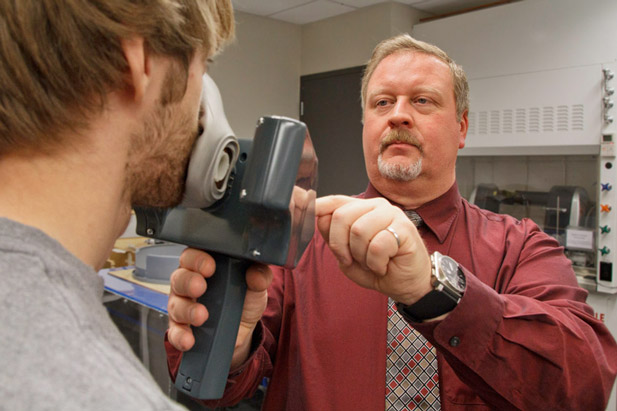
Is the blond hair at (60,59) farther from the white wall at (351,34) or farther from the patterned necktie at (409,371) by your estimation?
the white wall at (351,34)

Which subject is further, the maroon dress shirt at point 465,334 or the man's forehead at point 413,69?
the man's forehead at point 413,69

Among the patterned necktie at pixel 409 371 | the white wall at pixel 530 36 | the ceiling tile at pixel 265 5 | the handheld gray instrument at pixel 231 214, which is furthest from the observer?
the ceiling tile at pixel 265 5

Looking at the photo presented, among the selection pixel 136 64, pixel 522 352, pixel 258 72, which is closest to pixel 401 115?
pixel 522 352

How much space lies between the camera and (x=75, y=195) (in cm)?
56

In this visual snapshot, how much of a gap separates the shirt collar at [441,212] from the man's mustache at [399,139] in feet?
0.52

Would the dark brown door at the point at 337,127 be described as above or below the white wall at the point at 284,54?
below

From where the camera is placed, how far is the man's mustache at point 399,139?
139 centimetres

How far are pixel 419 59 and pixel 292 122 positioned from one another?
0.89 metres

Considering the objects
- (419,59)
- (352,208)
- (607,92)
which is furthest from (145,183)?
(607,92)

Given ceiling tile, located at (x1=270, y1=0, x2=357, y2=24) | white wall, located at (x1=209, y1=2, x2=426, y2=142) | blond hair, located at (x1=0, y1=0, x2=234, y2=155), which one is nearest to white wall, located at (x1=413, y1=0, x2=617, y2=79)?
white wall, located at (x1=209, y1=2, x2=426, y2=142)

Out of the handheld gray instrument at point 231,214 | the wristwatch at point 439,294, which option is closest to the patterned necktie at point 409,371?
the wristwatch at point 439,294

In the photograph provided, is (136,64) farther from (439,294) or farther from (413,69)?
(413,69)

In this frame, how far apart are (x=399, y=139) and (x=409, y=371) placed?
0.63 metres

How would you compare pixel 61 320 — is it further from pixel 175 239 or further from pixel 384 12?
pixel 384 12
